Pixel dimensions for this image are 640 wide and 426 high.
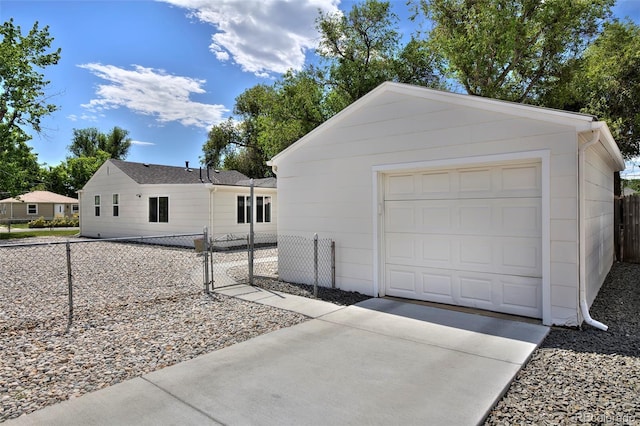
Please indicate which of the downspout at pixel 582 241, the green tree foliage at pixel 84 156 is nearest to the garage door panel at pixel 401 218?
the downspout at pixel 582 241

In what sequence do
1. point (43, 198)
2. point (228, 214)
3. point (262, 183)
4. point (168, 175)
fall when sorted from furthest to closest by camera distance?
point (43, 198) < point (168, 175) < point (262, 183) < point (228, 214)

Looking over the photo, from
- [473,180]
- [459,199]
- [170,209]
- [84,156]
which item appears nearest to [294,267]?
[459,199]

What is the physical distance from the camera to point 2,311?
18.6 feet

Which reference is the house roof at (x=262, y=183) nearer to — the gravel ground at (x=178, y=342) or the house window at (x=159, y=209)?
the house window at (x=159, y=209)

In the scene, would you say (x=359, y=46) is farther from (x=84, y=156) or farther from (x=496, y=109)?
(x=84, y=156)

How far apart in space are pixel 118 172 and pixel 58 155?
35983mm

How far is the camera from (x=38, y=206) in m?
37.0

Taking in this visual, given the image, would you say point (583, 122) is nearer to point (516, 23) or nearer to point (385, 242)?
point (385, 242)

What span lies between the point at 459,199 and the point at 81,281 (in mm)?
7874

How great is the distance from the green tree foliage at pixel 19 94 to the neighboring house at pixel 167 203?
451 cm

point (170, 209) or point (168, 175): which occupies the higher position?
point (168, 175)

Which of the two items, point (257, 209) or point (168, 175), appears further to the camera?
point (168, 175)

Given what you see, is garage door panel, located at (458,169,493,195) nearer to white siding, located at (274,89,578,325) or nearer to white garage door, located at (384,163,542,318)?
white garage door, located at (384,163,542,318)

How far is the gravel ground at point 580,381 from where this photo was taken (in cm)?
273
